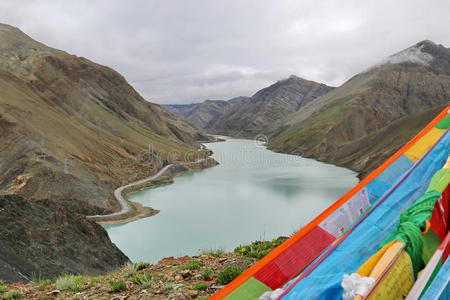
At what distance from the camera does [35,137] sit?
52688 millimetres

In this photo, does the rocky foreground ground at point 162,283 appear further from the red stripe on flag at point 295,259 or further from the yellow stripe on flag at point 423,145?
the yellow stripe on flag at point 423,145

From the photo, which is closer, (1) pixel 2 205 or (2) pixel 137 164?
(1) pixel 2 205

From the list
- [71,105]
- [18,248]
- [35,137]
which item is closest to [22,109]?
[35,137]

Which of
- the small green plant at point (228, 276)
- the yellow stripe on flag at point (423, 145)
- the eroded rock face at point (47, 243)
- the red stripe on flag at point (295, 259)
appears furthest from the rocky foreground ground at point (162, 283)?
the eroded rock face at point (47, 243)

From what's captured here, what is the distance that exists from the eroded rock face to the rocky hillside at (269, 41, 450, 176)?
7491 centimetres

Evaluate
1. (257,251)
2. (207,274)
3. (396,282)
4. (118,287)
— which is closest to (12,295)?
(118,287)

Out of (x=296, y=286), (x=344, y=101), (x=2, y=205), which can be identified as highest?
(x=344, y=101)

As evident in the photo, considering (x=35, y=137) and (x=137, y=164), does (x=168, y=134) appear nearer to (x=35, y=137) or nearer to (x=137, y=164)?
(x=137, y=164)

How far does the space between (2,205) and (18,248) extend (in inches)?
151

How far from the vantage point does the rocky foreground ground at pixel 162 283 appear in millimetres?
5812

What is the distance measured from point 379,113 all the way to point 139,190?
116 meters

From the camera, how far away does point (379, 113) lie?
470 ft

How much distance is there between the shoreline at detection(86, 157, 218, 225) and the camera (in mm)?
43588

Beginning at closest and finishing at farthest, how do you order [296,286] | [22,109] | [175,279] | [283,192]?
[296,286] → [175,279] → [283,192] → [22,109]
